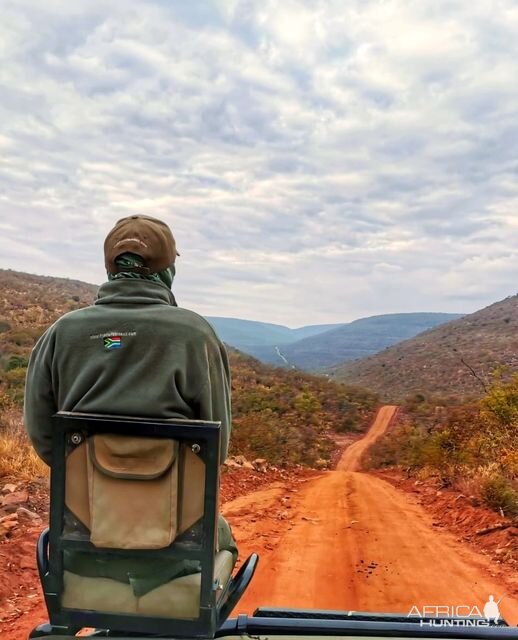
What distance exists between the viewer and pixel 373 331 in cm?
14125

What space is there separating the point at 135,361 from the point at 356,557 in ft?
13.9

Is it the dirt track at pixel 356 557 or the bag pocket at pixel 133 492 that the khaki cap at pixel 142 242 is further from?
the dirt track at pixel 356 557

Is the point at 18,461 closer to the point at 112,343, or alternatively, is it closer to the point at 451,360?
the point at 112,343

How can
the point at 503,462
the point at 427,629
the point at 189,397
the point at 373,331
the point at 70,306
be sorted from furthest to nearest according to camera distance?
the point at 373,331 → the point at 70,306 → the point at 503,462 → the point at 427,629 → the point at 189,397

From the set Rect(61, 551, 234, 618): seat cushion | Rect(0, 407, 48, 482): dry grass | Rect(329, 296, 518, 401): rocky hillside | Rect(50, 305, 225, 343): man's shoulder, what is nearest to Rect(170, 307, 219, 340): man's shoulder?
Rect(50, 305, 225, 343): man's shoulder

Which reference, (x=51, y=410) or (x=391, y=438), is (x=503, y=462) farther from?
(x=391, y=438)

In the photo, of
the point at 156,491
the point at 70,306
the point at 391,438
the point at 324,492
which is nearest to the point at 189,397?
the point at 156,491

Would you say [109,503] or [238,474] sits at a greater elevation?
[109,503]

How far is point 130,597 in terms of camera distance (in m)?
2.09

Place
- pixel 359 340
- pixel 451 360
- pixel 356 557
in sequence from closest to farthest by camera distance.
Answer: pixel 356 557 → pixel 451 360 → pixel 359 340

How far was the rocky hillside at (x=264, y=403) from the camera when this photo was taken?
13000 mm

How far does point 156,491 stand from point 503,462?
8.05 meters

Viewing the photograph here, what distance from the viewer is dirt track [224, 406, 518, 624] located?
4.51m

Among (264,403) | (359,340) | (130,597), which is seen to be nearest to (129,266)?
(130,597)
